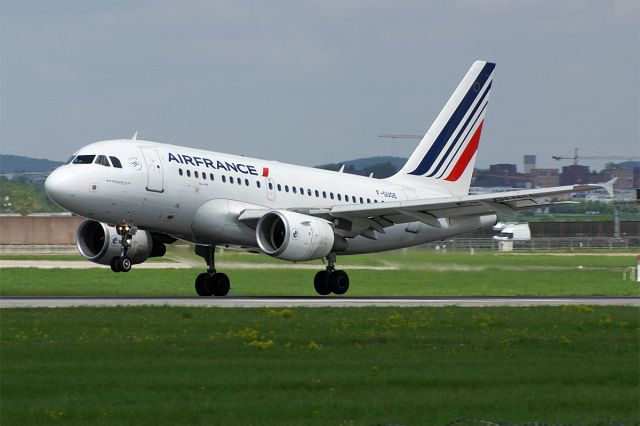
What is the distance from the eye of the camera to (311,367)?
19.3m

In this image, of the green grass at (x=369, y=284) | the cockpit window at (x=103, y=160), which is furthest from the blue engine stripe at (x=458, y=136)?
the cockpit window at (x=103, y=160)

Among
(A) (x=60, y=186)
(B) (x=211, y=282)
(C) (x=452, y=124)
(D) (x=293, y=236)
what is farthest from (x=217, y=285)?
(C) (x=452, y=124)

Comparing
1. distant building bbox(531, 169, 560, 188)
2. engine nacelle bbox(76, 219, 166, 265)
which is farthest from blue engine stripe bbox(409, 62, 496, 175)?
distant building bbox(531, 169, 560, 188)

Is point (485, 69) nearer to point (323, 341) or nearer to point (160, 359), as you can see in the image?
point (323, 341)

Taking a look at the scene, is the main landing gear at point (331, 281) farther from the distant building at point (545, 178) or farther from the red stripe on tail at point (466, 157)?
the distant building at point (545, 178)

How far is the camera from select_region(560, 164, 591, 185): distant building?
544ft

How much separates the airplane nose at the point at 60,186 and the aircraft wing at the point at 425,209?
17.4ft

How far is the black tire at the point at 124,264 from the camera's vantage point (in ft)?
113

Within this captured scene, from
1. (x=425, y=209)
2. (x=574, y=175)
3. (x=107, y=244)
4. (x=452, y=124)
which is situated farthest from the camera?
(x=574, y=175)

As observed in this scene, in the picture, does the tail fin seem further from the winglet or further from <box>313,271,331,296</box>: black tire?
the winglet

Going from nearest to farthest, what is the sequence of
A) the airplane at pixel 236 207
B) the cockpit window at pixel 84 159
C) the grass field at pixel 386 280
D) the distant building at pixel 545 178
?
the airplane at pixel 236 207, the cockpit window at pixel 84 159, the grass field at pixel 386 280, the distant building at pixel 545 178

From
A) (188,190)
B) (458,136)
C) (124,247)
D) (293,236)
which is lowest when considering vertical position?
(124,247)

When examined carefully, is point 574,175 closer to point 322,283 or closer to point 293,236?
point 322,283

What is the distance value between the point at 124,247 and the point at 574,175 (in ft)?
480
